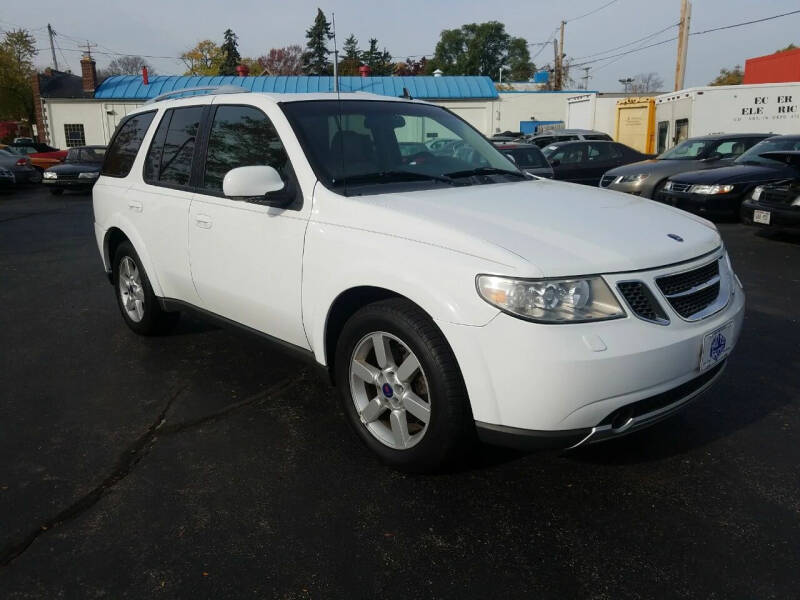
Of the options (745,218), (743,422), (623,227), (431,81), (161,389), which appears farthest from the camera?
(431,81)

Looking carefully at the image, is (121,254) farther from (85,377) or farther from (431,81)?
(431,81)

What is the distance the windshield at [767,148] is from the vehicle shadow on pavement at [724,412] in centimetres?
730

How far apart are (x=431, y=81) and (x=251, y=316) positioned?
1536 inches

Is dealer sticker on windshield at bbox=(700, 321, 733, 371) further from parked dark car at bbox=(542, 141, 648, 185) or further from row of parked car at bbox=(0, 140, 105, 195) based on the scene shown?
row of parked car at bbox=(0, 140, 105, 195)

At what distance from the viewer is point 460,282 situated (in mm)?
2666

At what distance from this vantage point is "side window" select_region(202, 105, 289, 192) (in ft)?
12.1

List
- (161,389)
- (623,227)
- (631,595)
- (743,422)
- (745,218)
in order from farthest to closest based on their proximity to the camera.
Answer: (745,218) → (161,389) → (743,422) → (623,227) → (631,595)

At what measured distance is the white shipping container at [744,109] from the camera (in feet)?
66.9

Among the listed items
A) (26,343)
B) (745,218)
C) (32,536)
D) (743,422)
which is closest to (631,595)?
(743,422)

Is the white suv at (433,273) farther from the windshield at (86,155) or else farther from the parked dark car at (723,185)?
the windshield at (86,155)

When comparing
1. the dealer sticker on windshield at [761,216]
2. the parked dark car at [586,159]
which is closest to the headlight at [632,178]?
the parked dark car at [586,159]

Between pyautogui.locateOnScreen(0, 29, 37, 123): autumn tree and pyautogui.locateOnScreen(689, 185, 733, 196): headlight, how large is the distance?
163 ft

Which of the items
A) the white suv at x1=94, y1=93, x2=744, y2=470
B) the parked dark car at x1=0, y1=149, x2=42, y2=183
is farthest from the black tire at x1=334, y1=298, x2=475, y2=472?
the parked dark car at x1=0, y1=149, x2=42, y2=183

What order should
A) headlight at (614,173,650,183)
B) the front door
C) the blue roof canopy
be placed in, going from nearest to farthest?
1. the front door
2. headlight at (614,173,650,183)
3. the blue roof canopy
